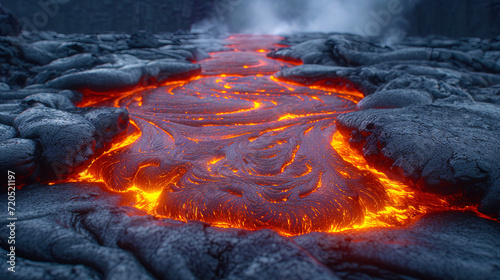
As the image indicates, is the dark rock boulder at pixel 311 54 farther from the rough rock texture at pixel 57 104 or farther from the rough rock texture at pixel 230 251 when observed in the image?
the rough rock texture at pixel 230 251

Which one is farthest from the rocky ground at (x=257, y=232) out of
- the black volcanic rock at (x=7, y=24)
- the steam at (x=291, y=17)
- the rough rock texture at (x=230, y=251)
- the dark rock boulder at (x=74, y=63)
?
the steam at (x=291, y=17)

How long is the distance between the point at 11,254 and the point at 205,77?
13.6 feet

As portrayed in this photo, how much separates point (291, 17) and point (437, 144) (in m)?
19.4

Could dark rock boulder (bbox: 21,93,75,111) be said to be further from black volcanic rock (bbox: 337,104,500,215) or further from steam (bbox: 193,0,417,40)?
steam (bbox: 193,0,417,40)

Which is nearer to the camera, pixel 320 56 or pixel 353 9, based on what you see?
pixel 320 56

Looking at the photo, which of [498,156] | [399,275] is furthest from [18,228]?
[498,156]

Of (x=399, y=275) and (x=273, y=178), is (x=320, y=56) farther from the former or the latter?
(x=399, y=275)

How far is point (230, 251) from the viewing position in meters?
1.04

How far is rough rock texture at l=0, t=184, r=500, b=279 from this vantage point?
0.93 meters

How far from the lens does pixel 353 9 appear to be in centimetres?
1623

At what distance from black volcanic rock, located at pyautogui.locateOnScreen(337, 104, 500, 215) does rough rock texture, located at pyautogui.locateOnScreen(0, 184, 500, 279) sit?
0.23 m

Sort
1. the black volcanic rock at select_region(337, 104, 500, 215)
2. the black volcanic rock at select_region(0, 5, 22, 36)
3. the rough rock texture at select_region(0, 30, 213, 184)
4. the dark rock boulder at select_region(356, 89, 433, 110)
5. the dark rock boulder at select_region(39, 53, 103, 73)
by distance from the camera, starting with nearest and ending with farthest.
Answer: the black volcanic rock at select_region(337, 104, 500, 215)
the rough rock texture at select_region(0, 30, 213, 184)
the dark rock boulder at select_region(356, 89, 433, 110)
the dark rock boulder at select_region(39, 53, 103, 73)
the black volcanic rock at select_region(0, 5, 22, 36)

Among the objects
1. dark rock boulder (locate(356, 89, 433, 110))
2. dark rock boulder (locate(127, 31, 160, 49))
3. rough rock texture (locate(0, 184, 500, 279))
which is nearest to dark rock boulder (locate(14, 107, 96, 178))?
rough rock texture (locate(0, 184, 500, 279))

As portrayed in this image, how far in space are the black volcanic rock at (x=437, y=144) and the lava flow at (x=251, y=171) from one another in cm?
14
